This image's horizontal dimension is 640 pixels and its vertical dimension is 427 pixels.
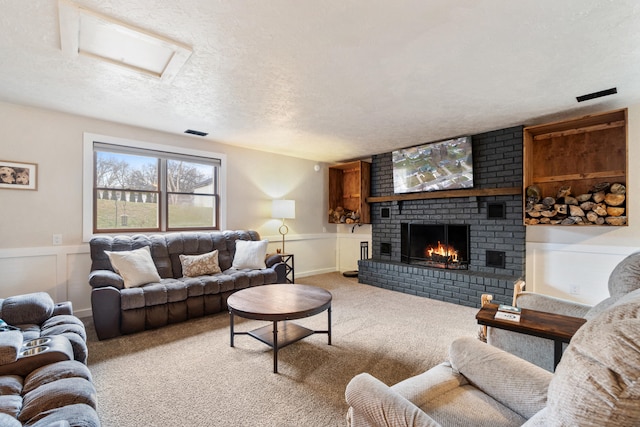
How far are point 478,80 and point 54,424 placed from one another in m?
3.29

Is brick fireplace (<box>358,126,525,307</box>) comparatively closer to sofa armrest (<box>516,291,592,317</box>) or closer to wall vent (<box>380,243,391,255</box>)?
wall vent (<box>380,243,391,255</box>)

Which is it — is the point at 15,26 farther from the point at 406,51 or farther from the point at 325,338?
the point at 325,338

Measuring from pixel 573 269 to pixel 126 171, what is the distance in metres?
5.75

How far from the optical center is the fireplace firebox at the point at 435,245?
439 cm

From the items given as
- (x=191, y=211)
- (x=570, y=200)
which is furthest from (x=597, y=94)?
(x=191, y=211)

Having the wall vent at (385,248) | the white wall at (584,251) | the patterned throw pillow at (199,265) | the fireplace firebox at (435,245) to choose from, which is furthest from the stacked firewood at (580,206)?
the patterned throw pillow at (199,265)

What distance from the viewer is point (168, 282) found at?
3.30 metres

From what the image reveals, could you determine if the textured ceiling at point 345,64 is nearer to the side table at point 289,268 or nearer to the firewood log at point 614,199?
the firewood log at point 614,199

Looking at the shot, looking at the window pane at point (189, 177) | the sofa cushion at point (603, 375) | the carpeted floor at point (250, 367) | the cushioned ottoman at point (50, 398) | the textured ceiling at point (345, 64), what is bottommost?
the carpeted floor at point (250, 367)

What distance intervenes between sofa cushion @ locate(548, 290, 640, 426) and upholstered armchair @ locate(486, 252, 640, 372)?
1.18 m

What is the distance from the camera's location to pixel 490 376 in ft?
3.98

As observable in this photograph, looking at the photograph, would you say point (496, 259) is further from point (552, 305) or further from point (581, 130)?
point (552, 305)

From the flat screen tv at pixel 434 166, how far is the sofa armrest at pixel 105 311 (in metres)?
4.18

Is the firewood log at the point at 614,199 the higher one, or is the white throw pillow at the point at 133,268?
the firewood log at the point at 614,199
